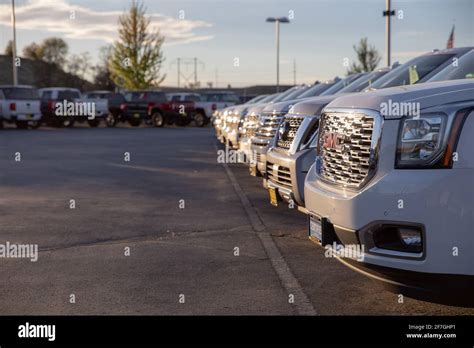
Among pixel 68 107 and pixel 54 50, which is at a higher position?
pixel 54 50

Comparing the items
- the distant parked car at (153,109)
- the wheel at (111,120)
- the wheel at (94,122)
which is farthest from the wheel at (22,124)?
the distant parked car at (153,109)

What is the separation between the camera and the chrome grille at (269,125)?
987 centimetres

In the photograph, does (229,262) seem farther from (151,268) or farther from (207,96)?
(207,96)

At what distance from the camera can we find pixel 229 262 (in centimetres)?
672

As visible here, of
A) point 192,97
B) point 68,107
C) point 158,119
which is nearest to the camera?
point 68,107

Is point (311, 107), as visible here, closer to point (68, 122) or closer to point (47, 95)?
point (47, 95)

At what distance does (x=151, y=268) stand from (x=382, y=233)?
2766 millimetres

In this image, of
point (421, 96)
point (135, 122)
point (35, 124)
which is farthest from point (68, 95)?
point (421, 96)

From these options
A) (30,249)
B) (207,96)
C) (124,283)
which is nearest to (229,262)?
(124,283)

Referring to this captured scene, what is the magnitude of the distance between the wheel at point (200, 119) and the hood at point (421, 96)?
34.9 meters

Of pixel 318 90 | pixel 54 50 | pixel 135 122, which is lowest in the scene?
pixel 135 122

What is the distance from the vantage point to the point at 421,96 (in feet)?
14.4

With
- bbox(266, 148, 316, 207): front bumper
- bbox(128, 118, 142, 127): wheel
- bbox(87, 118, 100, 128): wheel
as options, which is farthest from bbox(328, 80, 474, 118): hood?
bbox(128, 118, 142, 127): wheel

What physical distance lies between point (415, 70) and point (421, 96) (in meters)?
3.99
